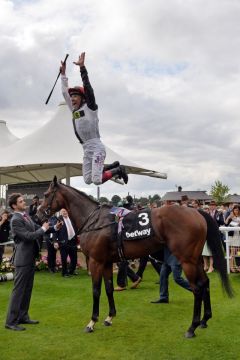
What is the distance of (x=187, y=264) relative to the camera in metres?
5.23

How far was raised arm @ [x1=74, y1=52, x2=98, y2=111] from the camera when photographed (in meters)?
5.64

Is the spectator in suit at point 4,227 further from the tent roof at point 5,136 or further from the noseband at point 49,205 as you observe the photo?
the tent roof at point 5,136

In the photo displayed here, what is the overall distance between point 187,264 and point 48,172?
14084 millimetres

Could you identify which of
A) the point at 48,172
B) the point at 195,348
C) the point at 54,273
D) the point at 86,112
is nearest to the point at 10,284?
the point at 54,273

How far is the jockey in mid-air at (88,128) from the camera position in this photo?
5988mm

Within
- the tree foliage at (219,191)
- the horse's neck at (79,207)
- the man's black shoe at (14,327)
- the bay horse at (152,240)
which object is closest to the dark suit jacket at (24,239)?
the bay horse at (152,240)

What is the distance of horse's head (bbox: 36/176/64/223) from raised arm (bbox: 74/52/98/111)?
1.17 meters

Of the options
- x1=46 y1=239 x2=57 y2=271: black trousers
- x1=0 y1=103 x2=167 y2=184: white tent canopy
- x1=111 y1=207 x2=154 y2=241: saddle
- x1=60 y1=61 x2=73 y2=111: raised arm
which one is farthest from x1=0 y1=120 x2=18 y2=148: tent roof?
x1=111 y1=207 x2=154 y2=241: saddle

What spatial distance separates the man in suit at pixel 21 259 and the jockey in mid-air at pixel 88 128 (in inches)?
41.7

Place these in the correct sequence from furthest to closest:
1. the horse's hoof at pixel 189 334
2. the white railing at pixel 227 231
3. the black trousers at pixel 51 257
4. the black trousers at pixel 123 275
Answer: the black trousers at pixel 51 257
the white railing at pixel 227 231
the black trousers at pixel 123 275
the horse's hoof at pixel 189 334

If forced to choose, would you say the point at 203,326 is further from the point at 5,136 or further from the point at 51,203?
the point at 5,136

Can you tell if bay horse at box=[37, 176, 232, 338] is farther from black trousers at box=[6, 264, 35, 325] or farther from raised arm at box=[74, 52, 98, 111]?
raised arm at box=[74, 52, 98, 111]

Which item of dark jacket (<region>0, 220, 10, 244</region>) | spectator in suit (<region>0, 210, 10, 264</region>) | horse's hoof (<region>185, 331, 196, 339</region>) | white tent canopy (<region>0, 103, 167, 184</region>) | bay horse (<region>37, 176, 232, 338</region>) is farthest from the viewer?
white tent canopy (<region>0, 103, 167, 184</region>)

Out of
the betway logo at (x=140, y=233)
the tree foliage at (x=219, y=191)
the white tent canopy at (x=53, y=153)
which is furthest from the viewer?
the tree foliage at (x=219, y=191)
